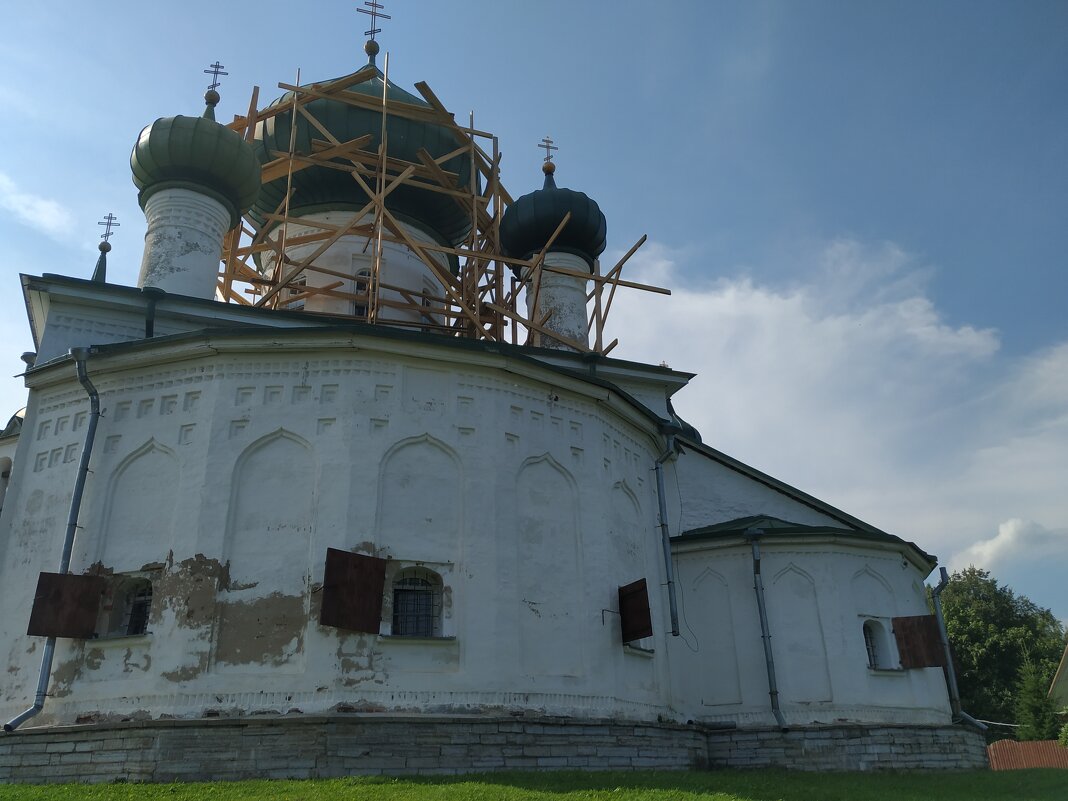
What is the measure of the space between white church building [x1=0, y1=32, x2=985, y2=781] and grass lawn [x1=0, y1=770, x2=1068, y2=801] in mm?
542

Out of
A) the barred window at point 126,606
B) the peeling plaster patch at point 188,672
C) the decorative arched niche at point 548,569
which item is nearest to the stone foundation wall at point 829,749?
the decorative arched niche at point 548,569

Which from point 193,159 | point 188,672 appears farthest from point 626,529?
point 193,159

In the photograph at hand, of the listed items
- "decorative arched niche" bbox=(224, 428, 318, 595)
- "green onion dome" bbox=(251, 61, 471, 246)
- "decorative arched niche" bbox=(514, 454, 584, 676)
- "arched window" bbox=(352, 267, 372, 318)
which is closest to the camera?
"decorative arched niche" bbox=(224, 428, 318, 595)

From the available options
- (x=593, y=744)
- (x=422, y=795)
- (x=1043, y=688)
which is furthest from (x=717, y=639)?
(x=1043, y=688)

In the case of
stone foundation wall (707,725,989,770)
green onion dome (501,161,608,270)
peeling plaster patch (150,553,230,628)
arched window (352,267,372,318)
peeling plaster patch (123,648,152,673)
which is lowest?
stone foundation wall (707,725,989,770)

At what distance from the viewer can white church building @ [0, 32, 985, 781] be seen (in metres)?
8.40

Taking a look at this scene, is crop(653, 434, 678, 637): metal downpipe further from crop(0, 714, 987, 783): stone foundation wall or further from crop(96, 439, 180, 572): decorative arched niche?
crop(96, 439, 180, 572): decorative arched niche

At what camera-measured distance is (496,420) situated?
1012 centimetres

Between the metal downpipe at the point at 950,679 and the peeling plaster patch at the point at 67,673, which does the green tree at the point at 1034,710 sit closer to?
the metal downpipe at the point at 950,679

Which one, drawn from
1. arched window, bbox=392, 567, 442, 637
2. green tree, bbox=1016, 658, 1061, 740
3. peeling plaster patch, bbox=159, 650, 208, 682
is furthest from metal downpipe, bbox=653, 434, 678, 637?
green tree, bbox=1016, 658, 1061, 740

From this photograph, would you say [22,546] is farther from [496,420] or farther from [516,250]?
[516,250]

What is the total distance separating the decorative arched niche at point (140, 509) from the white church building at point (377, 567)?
0.03 m

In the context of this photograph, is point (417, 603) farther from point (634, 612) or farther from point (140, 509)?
point (140, 509)

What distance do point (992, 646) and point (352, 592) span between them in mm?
27919
